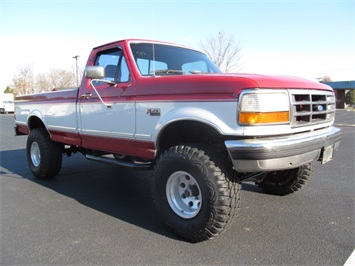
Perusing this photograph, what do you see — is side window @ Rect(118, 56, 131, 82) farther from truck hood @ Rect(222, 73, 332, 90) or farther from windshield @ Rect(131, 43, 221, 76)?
truck hood @ Rect(222, 73, 332, 90)

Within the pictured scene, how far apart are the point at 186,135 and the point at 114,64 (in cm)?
156

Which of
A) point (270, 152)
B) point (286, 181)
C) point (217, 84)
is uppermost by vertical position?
point (217, 84)

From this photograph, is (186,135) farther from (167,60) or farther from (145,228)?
(167,60)

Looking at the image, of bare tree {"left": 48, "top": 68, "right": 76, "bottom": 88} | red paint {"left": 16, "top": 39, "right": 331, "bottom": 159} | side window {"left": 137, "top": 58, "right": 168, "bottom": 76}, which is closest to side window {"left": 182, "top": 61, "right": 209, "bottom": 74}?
side window {"left": 137, "top": 58, "right": 168, "bottom": 76}

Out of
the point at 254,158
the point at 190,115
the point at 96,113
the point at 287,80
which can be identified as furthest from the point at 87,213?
the point at 287,80

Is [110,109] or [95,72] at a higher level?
[95,72]

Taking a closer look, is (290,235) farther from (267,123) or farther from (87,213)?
(87,213)

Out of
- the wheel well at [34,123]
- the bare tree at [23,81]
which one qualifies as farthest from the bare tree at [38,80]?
the wheel well at [34,123]

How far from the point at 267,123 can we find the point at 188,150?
811 millimetres

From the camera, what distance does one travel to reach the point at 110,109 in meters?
4.02

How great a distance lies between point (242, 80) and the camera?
2779mm

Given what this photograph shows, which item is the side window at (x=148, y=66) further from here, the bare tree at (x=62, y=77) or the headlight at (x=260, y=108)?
the bare tree at (x=62, y=77)

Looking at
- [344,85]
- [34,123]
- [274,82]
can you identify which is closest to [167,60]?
[274,82]

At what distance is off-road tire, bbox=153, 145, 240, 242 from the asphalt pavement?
7.5 inches
